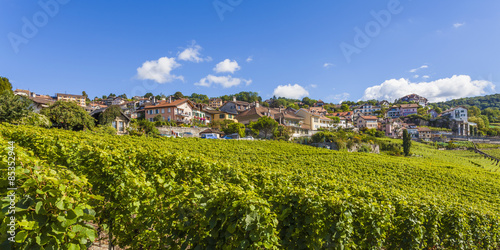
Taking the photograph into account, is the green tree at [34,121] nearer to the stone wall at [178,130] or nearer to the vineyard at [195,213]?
the vineyard at [195,213]

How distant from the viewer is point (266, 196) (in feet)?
16.7

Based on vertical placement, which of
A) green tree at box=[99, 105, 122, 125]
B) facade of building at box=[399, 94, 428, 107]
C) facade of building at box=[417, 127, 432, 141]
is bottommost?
facade of building at box=[417, 127, 432, 141]

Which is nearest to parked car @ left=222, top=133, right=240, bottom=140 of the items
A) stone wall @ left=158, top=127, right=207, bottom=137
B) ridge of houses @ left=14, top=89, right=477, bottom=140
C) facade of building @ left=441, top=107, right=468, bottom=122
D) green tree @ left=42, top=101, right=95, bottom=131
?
stone wall @ left=158, top=127, right=207, bottom=137

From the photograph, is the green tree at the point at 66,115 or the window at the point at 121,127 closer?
the green tree at the point at 66,115

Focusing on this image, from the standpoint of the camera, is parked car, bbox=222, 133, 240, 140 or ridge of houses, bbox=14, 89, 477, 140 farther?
ridge of houses, bbox=14, 89, 477, 140

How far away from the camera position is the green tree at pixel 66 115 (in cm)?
2628

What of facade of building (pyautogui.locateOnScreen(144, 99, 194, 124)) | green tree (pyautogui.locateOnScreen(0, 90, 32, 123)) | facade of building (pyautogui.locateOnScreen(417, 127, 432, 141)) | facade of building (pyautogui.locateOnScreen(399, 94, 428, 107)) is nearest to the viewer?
green tree (pyautogui.locateOnScreen(0, 90, 32, 123))

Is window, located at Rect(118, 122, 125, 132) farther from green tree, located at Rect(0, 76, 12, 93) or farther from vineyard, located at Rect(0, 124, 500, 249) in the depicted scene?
vineyard, located at Rect(0, 124, 500, 249)

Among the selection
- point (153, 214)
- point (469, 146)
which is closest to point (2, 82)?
point (153, 214)

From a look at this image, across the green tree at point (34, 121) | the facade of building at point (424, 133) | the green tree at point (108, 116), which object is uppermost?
the green tree at point (108, 116)

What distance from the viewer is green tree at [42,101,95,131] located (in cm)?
2628

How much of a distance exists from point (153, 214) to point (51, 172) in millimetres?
1656

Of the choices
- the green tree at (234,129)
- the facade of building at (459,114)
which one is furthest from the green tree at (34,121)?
the facade of building at (459,114)

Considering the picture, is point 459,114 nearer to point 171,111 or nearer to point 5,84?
point 171,111
